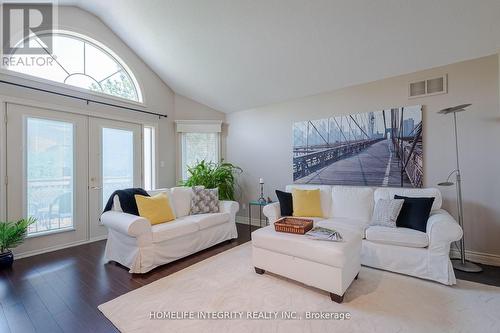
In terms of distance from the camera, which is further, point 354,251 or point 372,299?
point 354,251

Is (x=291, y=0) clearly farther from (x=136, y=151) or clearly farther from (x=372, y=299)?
(x=136, y=151)

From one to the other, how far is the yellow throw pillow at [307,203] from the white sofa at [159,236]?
111cm

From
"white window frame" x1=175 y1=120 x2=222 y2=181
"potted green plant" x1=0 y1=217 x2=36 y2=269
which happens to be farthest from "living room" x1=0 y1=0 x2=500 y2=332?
"white window frame" x1=175 y1=120 x2=222 y2=181

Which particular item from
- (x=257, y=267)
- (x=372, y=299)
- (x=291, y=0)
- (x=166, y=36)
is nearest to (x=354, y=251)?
(x=372, y=299)

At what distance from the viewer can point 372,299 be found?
2.03 metres

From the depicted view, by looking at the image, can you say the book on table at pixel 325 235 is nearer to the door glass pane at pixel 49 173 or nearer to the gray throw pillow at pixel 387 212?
the gray throw pillow at pixel 387 212

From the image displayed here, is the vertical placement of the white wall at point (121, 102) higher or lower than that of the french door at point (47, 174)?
higher

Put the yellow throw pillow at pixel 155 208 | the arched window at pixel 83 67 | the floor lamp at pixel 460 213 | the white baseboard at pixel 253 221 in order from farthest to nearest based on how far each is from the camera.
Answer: the white baseboard at pixel 253 221 → the arched window at pixel 83 67 → the yellow throw pillow at pixel 155 208 → the floor lamp at pixel 460 213

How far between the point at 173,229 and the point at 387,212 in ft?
8.61

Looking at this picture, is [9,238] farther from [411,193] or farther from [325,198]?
[411,193]

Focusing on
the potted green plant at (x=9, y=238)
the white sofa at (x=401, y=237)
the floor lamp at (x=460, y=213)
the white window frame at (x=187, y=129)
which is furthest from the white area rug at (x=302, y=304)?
the white window frame at (x=187, y=129)

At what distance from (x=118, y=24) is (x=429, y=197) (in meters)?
5.23

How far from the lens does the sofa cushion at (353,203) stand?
3.15 m

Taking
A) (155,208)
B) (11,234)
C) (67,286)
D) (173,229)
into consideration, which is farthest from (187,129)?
(67,286)
